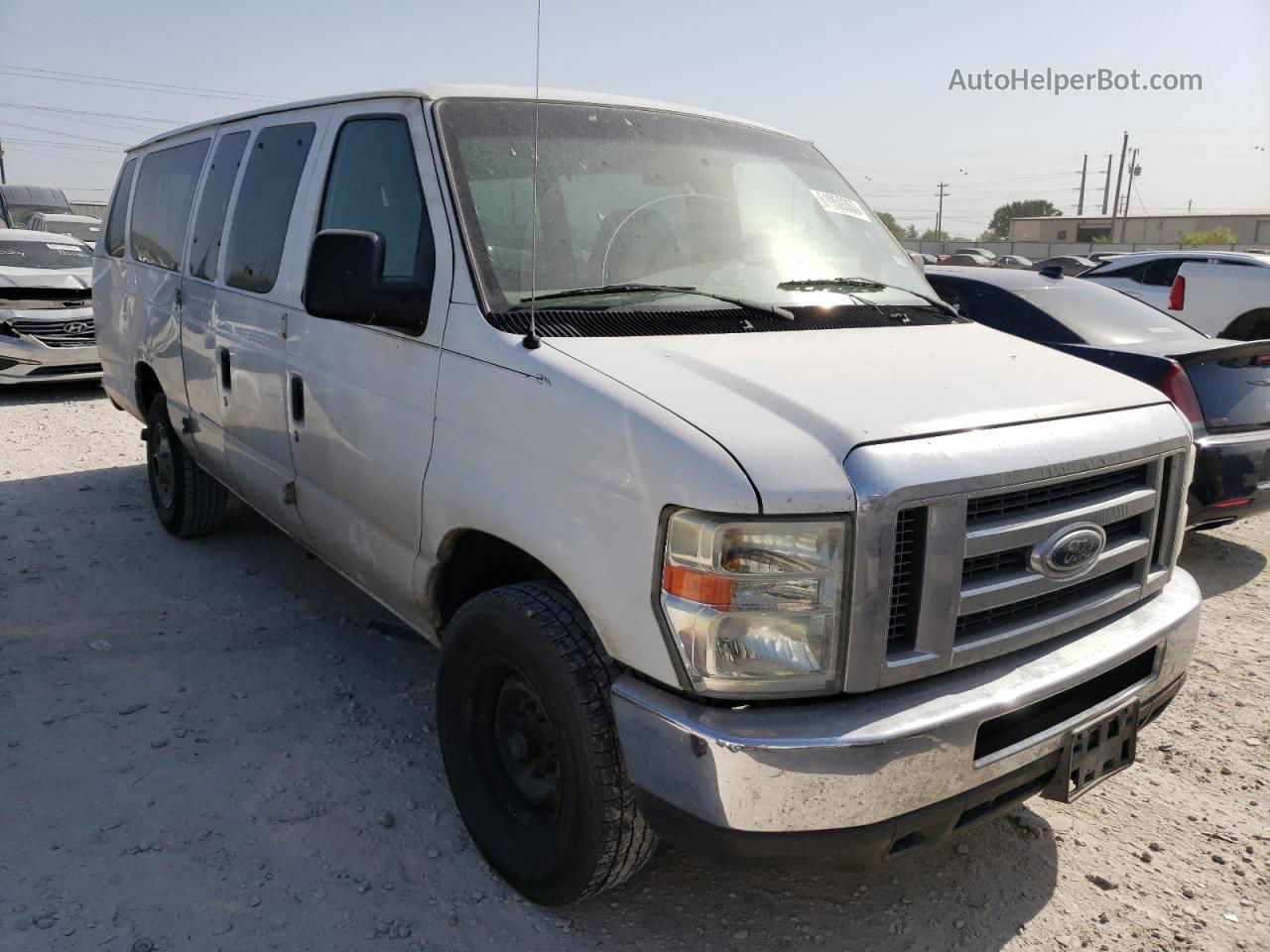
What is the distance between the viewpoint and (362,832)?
3025 mm

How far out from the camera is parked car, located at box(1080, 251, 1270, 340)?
37.6 feet

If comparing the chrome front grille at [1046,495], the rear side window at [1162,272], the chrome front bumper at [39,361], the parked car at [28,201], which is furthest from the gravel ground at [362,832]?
the parked car at [28,201]

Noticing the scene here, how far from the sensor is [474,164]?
9.70 feet

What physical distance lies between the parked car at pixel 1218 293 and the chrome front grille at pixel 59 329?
1128 cm

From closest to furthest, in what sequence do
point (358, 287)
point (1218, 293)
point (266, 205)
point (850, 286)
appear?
point (358, 287) → point (850, 286) → point (266, 205) → point (1218, 293)

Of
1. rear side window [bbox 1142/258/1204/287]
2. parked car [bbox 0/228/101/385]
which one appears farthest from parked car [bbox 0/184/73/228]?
rear side window [bbox 1142/258/1204/287]

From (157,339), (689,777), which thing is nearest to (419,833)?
(689,777)

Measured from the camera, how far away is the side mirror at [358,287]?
278 centimetres

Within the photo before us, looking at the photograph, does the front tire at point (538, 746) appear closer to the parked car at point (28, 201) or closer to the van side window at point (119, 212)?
the van side window at point (119, 212)

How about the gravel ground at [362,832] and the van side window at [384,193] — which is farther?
the van side window at [384,193]

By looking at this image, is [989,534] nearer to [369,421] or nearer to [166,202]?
[369,421]

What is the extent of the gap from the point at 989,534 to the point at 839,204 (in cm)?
189

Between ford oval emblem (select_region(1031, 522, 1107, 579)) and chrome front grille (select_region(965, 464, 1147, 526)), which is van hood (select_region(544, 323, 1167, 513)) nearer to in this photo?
chrome front grille (select_region(965, 464, 1147, 526))

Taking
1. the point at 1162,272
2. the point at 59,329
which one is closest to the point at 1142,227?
the point at 1162,272
